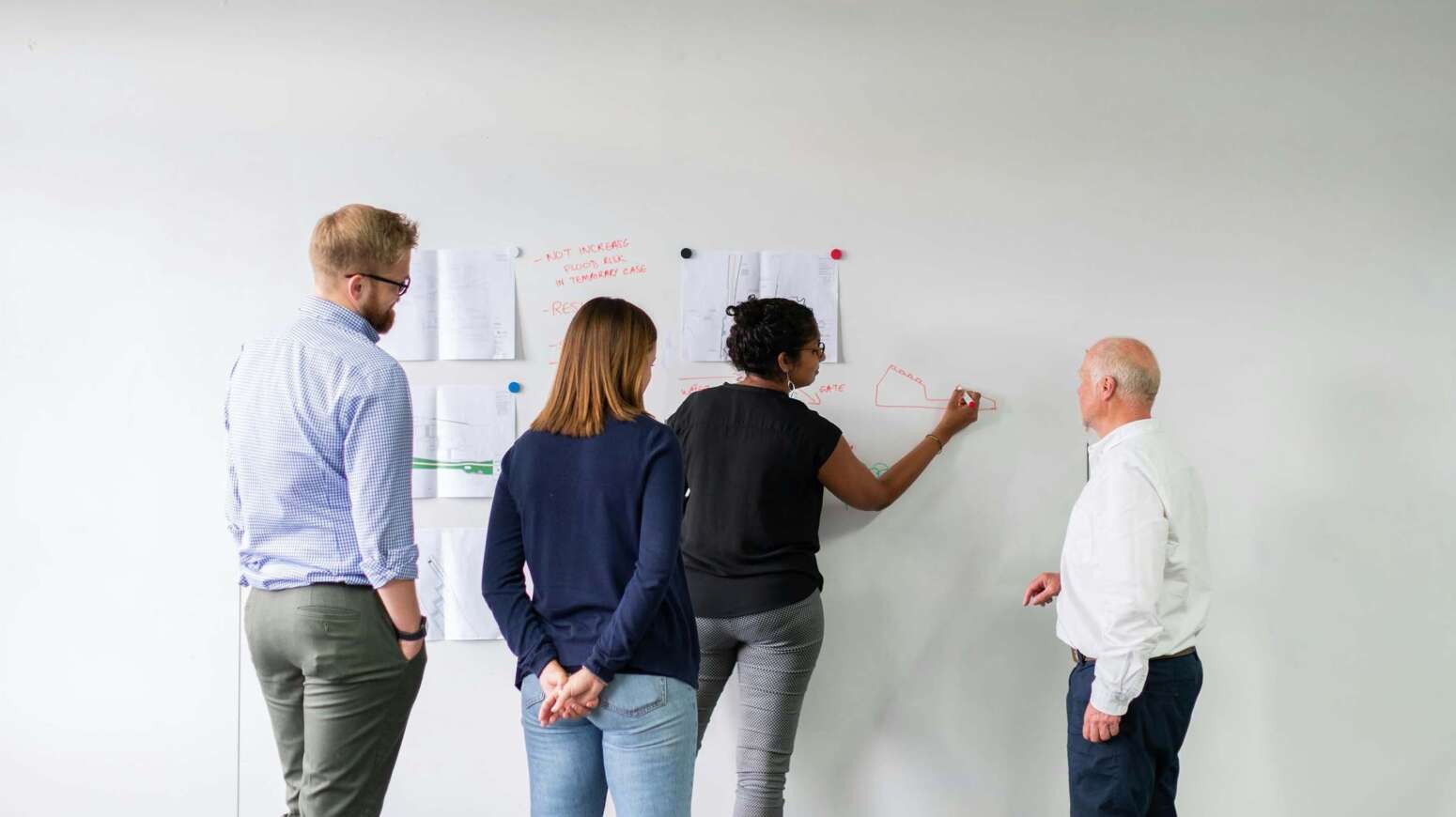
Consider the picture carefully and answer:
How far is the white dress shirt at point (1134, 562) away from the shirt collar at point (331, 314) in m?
1.39

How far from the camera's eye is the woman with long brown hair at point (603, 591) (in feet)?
5.26

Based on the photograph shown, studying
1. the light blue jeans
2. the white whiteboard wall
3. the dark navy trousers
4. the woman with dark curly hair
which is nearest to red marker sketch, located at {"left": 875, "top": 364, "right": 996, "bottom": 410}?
the white whiteboard wall

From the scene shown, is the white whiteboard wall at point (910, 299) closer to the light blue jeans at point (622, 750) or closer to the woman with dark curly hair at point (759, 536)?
the woman with dark curly hair at point (759, 536)

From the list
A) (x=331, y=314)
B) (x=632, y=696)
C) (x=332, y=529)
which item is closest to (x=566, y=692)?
(x=632, y=696)

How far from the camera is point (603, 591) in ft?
5.33

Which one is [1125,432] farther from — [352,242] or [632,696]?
[352,242]

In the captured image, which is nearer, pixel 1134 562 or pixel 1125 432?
pixel 1134 562

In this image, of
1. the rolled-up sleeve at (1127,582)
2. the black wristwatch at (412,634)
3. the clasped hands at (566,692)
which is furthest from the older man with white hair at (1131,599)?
the black wristwatch at (412,634)

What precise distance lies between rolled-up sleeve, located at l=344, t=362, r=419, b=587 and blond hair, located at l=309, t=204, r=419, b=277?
21 centimetres

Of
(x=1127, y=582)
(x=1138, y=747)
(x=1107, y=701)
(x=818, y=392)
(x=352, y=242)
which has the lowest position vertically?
(x=1138, y=747)

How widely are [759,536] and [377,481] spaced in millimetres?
900

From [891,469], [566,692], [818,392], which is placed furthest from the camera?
[818,392]

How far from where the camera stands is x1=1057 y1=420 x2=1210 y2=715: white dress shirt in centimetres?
184

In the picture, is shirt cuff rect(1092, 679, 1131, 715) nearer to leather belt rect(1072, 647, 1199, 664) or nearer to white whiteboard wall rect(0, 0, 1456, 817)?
leather belt rect(1072, 647, 1199, 664)
